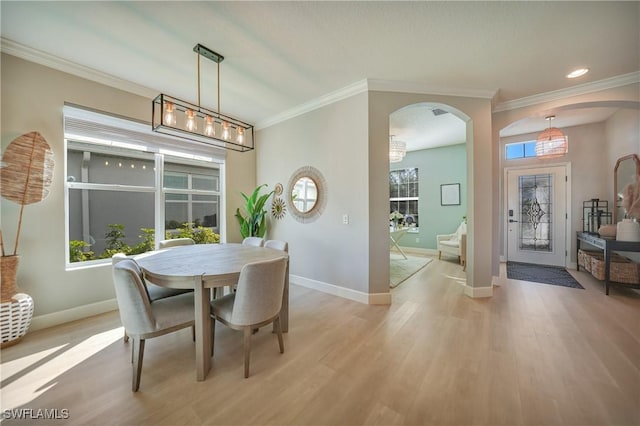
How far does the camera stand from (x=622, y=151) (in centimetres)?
366

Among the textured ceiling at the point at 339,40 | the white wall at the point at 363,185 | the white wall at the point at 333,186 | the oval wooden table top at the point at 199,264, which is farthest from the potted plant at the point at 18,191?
the white wall at the point at 363,185

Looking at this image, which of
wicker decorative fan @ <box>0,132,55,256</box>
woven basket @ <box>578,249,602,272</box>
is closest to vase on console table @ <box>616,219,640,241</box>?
woven basket @ <box>578,249,602,272</box>

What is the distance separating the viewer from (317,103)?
3.37 m

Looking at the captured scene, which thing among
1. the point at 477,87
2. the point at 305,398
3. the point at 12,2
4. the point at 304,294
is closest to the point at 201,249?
the point at 304,294

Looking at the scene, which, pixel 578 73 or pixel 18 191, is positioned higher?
pixel 578 73

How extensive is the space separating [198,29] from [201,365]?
8.85ft

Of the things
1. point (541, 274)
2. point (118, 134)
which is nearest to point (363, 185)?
point (118, 134)

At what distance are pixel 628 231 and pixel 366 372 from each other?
163 inches

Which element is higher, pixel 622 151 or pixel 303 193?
pixel 622 151

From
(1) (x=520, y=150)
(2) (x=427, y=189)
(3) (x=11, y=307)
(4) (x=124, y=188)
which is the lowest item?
(3) (x=11, y=307)

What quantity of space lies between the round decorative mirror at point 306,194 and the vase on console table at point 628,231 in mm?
4065

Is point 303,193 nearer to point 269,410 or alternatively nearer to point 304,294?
point 304,294

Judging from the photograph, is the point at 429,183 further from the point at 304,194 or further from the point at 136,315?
the point at 136,315

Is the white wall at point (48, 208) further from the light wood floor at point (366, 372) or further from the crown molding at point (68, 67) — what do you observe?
the light wood floor at point (366, 372)
